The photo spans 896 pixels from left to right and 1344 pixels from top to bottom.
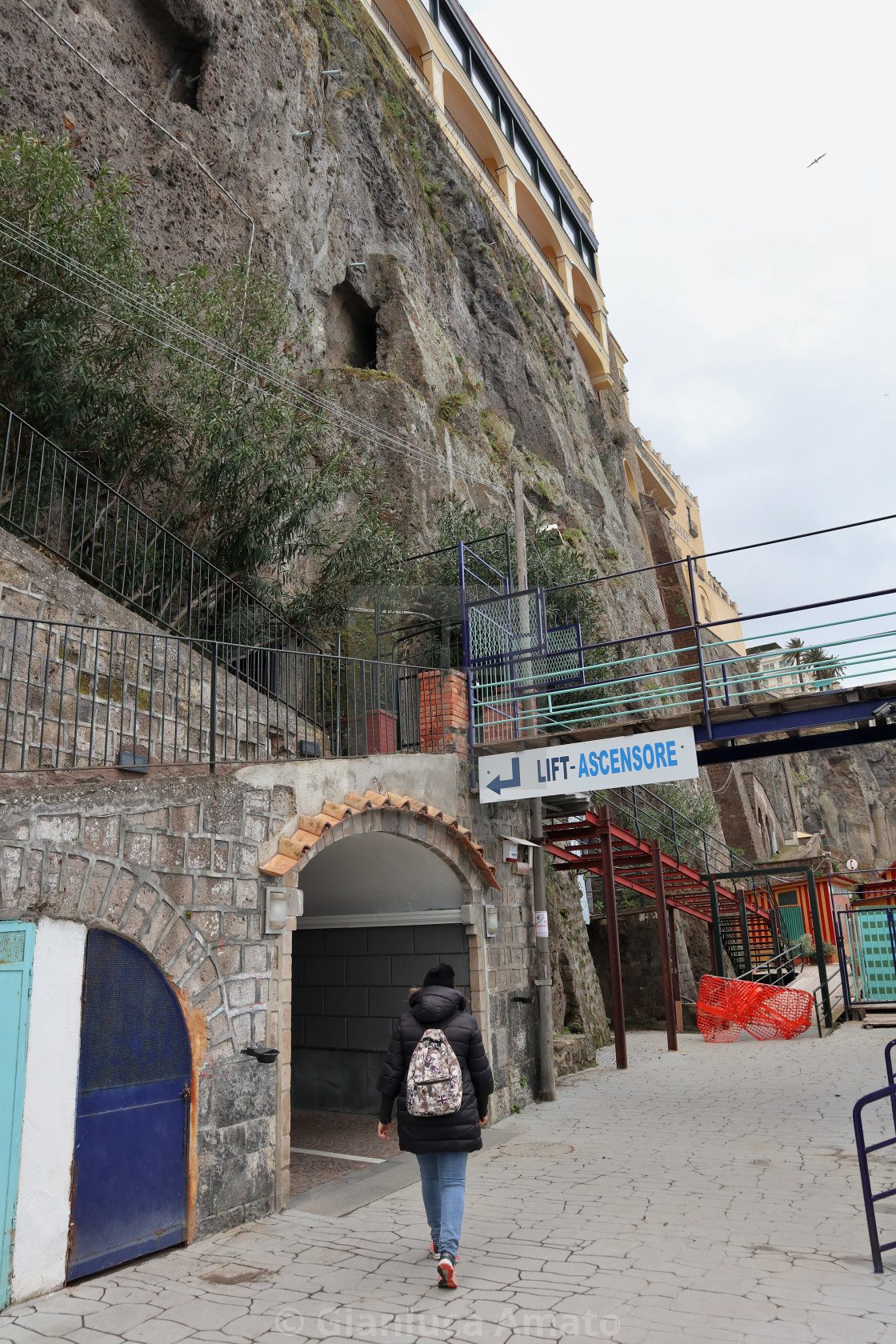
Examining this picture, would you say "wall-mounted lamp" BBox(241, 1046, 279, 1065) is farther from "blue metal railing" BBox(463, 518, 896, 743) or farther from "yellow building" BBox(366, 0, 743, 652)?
"yellow building" BBox(366, 0, 743, 652)

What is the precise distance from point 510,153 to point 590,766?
1308 inches

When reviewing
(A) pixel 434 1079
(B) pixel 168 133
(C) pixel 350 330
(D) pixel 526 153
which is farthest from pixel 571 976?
(D) pixel 526 153

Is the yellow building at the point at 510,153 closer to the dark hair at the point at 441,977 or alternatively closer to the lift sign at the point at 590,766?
the lift sign at the point at 590,766

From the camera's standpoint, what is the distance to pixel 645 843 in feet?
46.2

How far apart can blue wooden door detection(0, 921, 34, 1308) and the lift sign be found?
16.4 feet

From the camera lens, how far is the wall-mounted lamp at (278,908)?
20.6 feet

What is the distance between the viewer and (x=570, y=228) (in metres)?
40.5

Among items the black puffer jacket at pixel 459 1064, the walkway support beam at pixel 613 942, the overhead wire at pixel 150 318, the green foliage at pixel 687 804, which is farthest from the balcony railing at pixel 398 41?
the black puffer jacket at pixel 459 1064

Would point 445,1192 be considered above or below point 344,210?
below

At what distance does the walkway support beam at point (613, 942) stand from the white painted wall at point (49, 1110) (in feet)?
27.9

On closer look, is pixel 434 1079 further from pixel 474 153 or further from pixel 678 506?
pixel 678 506

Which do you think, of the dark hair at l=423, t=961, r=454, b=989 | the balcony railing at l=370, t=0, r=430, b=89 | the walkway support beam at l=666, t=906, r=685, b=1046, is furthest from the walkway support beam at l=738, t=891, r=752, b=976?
the balcony railing at l=370, t=0, r=430, b=89

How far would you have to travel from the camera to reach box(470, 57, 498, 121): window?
32.2 meters

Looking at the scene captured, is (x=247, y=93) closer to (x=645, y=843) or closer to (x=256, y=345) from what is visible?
(x=256, y=345)
